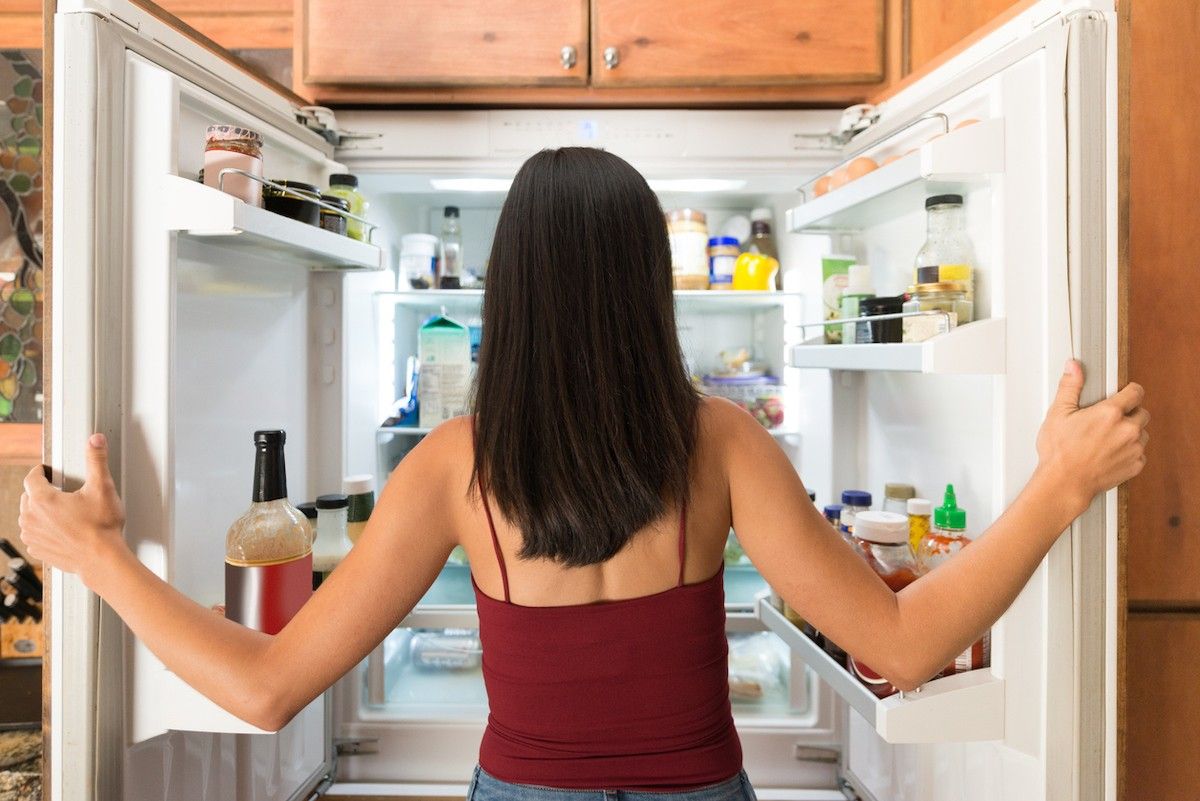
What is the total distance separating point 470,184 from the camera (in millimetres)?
1504

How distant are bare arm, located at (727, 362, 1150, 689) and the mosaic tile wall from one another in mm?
1212

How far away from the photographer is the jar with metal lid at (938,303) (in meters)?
0.87

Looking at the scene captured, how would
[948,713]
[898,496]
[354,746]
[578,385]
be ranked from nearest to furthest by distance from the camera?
[578,385] → [948,713] → [898,496] → [354,746]

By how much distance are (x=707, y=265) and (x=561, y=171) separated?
3.08 ft

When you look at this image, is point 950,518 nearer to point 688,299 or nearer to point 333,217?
point 688,299

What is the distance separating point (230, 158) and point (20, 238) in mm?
679

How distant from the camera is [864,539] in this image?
38.1 inches

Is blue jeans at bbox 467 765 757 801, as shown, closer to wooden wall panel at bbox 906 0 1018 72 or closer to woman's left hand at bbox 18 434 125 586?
woman's left hand at bbox 18 434 125 586

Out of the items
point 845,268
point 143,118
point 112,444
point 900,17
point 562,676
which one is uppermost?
point 900,17

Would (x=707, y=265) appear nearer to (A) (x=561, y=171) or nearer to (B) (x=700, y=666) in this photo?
(A) (x=561, y=171)

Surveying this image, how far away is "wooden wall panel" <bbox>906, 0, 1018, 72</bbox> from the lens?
3.69 feet

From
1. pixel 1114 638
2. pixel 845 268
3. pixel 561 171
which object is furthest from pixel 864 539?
pixel 561 171

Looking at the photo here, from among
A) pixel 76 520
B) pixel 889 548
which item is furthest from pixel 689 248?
pixel 76 520

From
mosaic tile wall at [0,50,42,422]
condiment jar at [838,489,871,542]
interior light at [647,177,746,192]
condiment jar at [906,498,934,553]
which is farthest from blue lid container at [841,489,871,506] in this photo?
mosaic tile wall at [0,50,42,422]
